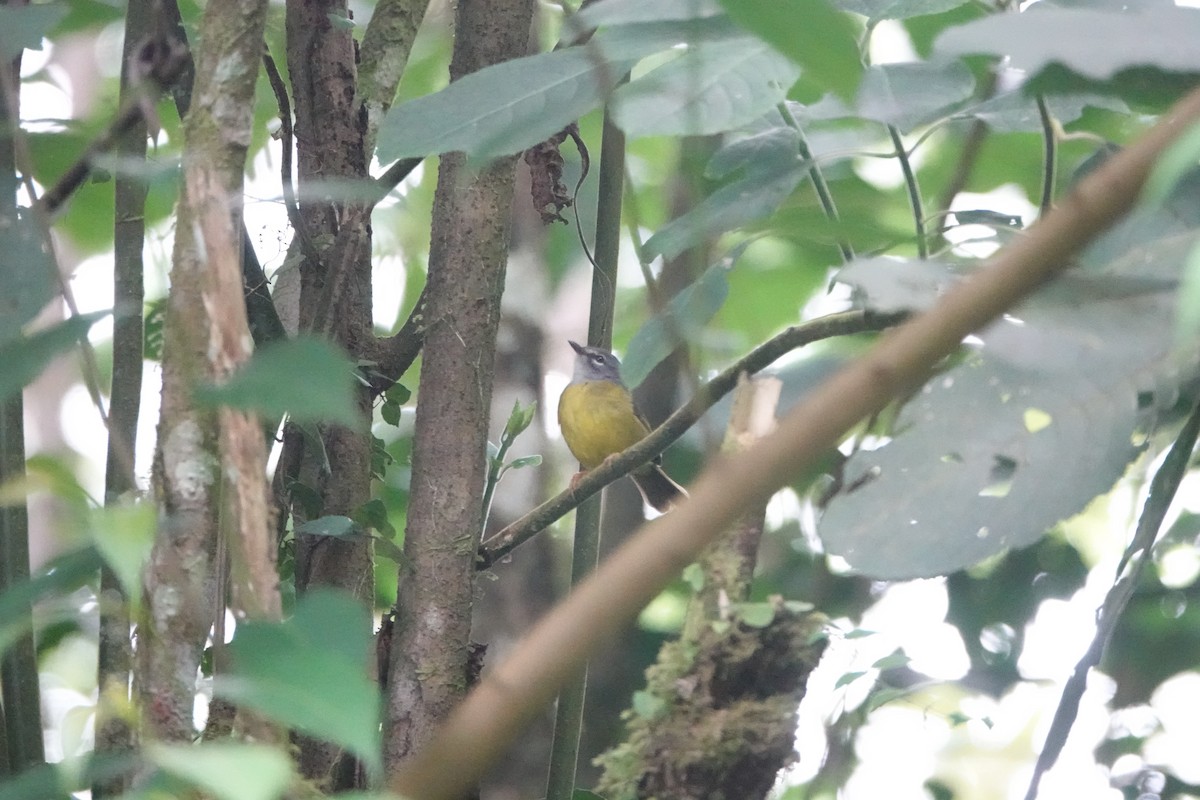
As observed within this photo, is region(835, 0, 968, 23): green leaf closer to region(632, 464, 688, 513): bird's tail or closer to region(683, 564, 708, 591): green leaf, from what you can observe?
region(683, 564, 708, 591): green leaf

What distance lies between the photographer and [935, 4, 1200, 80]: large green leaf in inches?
26.4

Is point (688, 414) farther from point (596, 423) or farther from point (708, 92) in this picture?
point (596, 423)

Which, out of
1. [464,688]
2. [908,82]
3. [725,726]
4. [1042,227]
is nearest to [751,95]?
[908,82]

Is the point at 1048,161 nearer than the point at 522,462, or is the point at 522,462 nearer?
the point at 1048,161

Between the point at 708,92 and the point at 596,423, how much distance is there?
2.85m

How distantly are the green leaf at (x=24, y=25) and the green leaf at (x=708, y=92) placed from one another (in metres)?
0.46

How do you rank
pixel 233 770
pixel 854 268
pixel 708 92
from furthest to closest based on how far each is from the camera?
pixel 708 92 → pixel 854 268 → pixel 233 770

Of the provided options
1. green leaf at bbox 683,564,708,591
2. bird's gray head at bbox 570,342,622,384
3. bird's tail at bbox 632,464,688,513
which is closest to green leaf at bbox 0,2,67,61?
green leaf at bbox 683,564,708,591

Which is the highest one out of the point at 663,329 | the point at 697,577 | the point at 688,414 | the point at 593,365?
the point at 663,329

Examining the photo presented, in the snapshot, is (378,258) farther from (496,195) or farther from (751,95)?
(751,95)

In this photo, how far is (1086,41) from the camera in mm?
681

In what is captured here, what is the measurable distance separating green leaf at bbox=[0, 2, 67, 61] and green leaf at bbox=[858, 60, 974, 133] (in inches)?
26.2

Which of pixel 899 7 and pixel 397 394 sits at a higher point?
pixel 899 7

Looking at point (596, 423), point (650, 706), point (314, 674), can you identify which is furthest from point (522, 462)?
point (596, 423)
